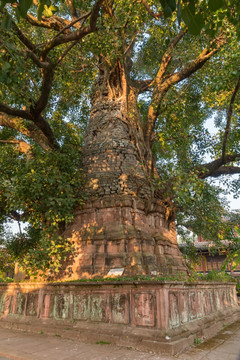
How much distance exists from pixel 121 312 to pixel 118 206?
3632 mm

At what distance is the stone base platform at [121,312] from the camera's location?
4.55 meters

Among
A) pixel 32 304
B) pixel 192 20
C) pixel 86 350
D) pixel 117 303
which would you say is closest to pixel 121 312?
pixel 117 303

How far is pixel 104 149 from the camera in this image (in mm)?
9539

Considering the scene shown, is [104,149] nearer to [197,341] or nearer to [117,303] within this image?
[117,303]

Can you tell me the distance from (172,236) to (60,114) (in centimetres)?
828

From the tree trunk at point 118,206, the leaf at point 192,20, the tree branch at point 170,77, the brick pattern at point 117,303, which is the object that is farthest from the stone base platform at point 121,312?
the tree branch at point 170,77

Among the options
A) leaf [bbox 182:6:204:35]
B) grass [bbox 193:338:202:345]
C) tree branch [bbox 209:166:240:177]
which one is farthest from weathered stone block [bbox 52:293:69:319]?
tree branch [bbox 209:166:240:177]

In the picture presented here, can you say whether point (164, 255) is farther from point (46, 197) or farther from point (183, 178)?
point (46, 197)

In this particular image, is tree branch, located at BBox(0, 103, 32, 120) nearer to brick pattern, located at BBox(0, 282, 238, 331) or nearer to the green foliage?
the green foliage

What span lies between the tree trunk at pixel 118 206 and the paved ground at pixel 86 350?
2.36 m

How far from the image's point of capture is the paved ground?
3.99 meters

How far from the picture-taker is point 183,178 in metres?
8.03

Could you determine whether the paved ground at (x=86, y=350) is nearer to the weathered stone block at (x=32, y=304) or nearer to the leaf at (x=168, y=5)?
the weathered stone block at (x=32, y=304)

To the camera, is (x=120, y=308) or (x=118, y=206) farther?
(x=118, y=206)
